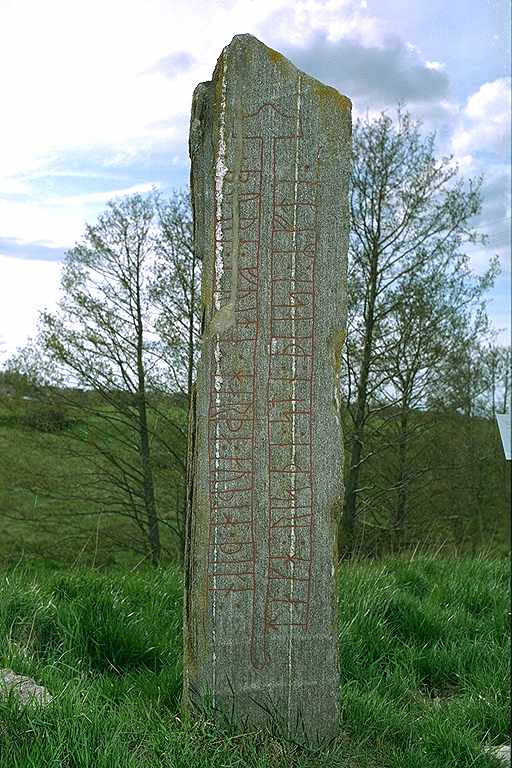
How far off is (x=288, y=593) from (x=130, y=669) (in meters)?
0.82

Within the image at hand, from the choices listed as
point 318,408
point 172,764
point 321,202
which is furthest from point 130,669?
point 321,202

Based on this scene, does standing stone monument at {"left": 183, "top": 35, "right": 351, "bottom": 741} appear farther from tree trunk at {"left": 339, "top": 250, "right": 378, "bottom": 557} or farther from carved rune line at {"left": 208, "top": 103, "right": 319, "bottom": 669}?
tree trunk at {"left": 339, "top": 250, "right": 378, "bottom": 557}

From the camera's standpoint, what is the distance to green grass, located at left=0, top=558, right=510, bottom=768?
2.51 m

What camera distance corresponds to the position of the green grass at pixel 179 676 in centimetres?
251

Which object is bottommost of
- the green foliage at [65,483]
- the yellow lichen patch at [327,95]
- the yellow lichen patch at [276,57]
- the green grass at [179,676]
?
the green grass at [179,676]

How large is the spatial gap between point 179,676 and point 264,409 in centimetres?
107

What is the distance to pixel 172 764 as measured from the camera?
2463 millimetres

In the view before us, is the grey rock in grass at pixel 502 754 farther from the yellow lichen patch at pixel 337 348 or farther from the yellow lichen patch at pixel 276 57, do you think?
the yellow lichen patch at pixel 276 57

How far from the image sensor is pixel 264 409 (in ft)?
9.97

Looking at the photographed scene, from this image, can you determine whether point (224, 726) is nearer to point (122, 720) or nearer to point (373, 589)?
point (122, 720)

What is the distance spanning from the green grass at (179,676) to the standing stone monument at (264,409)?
0.22m

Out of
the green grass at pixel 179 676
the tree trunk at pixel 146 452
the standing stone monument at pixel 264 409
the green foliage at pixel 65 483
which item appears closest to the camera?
the green grass at pixel 179 676

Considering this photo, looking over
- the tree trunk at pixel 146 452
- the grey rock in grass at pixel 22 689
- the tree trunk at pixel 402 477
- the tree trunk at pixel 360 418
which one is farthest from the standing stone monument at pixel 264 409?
the tree trunk at pixel 402 477

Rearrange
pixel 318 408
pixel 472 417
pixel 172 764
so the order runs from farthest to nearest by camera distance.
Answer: pixel 472 417, pixel 318 408, pixel 172 764
